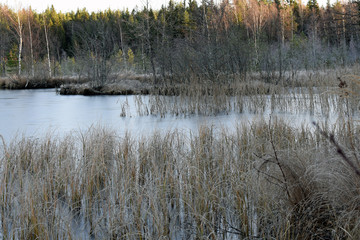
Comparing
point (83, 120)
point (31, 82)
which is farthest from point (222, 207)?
point (31, 82)

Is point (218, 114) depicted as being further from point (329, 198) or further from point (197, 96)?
point (329, 198)

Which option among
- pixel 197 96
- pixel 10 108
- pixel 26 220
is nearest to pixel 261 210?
pixel 26 220

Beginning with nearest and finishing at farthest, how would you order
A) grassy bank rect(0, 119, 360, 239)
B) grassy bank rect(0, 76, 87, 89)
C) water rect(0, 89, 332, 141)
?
grassy bank rect(0, 119, 360, 239) → water rect(0, 89, 332, 141) → grassy bank rect(0, 76, 87, 89)

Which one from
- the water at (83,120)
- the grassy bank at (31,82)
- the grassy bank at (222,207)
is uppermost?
the grassy bank at (31,82)

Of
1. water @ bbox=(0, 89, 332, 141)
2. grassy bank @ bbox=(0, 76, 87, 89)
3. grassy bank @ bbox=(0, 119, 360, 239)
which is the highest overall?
grassy bank @ bbox=(0, 76, 87, 89)

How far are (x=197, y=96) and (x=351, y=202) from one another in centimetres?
559

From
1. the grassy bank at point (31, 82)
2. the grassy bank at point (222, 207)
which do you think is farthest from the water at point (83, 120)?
the grassy bank at point (31, 82)

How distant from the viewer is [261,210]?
7.67 ft

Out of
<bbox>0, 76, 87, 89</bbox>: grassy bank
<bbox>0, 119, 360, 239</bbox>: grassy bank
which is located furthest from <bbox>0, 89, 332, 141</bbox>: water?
<bbox>0, 76, 87, 89</bbox>: grassy bank

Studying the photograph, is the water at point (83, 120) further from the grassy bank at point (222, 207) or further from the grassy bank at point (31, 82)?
the grassy bank at point (31, 82)

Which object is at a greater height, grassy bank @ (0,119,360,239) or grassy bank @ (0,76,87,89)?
grassy bank @ (0,76,87,89)

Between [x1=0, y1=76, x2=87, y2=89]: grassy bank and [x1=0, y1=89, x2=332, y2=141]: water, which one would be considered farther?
[x1=0, y1=76, x2=87, y2=89]: grassy bank

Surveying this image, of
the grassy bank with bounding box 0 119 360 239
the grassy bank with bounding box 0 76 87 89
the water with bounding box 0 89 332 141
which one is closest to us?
the grassy bank with bounding box 0 119 360 239

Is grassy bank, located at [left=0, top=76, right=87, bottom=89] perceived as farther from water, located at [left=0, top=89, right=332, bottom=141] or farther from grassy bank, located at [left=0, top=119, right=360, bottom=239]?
grassy bank, located at [left=0, top=119, right=360, bottom=239]
